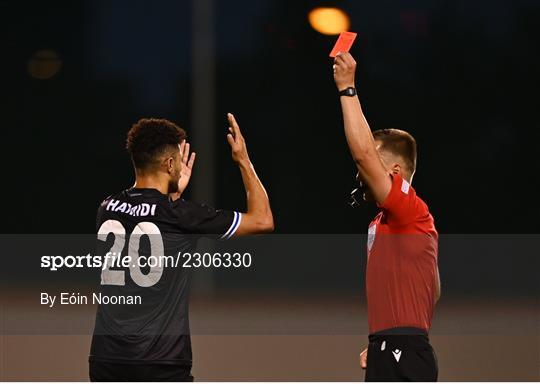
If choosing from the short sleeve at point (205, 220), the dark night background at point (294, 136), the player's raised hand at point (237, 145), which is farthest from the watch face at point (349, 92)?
the dark night background at point (294, 136)

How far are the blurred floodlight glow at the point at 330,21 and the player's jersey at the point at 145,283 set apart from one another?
602 inches

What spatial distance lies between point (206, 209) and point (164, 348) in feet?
2.12

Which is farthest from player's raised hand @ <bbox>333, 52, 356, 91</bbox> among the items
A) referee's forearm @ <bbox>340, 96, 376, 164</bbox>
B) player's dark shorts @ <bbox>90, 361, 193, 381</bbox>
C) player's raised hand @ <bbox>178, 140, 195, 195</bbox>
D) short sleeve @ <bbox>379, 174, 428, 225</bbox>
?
player's dark shorts @ <bbox>90, 361, 193, 381</bbox>

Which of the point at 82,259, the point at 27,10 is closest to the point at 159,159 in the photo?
the point at 82,259

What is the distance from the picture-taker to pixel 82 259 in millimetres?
20031

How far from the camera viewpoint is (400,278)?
181 inches

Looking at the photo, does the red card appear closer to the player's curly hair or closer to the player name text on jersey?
the player's curly hair

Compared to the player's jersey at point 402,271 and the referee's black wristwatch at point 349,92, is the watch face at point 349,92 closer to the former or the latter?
the referee's black wristwatch at point 349,92

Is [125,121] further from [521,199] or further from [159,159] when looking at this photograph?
[159,159]

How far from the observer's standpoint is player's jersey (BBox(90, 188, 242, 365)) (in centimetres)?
448

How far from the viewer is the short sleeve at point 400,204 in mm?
4441

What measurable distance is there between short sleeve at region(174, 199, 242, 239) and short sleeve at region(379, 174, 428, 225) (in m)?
0.69

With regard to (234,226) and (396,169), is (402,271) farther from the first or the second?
(234,226)

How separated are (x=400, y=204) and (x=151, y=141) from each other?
Answer: 1.16m
